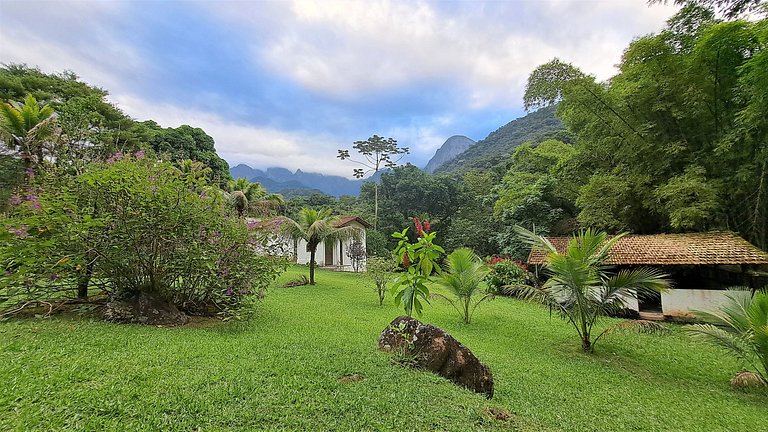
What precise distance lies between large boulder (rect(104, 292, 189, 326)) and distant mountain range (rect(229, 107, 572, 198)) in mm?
16341

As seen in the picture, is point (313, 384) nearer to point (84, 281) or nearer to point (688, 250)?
point (84, 281)

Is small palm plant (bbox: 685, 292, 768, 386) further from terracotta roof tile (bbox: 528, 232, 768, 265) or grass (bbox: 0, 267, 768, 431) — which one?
terracotta roof tile (bbox: 528, 232, 768, 265)

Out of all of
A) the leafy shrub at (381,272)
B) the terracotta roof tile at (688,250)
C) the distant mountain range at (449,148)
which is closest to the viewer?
the terracotta roof tile at (688,250)

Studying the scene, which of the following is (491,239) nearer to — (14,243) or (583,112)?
(583,112)

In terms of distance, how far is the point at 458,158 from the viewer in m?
62.6

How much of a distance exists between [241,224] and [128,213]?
5.89 ft

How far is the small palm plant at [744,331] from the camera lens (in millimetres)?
5223

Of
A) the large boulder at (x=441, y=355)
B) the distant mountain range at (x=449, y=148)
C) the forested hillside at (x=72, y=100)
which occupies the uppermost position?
the distant mountain range at (x=449, y=148)

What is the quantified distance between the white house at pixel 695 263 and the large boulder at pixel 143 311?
29.9ft

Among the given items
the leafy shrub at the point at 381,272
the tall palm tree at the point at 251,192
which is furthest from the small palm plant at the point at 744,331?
the tall palm tree at the point at 251,192

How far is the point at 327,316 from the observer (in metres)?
8.07

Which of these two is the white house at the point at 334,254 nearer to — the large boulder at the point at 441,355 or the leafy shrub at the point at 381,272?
the leafy shrub at the point at 381,272

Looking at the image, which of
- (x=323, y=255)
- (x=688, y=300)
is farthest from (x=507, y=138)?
(x=688, y=300)

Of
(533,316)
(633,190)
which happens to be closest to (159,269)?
(533,316)
